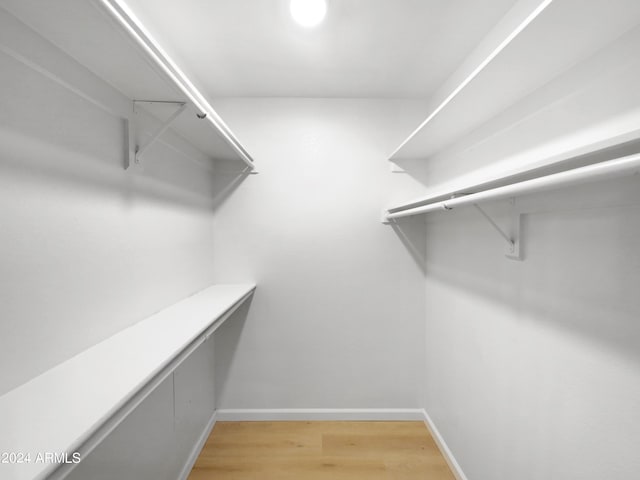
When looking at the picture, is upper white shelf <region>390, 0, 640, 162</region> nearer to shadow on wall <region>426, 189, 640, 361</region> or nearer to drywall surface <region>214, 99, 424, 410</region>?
shadow on wall <region>426, 189, 640, 361</region>

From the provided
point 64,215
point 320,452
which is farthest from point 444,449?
point 64,215

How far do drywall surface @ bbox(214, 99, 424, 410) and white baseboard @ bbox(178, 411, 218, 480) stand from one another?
0.12 metres

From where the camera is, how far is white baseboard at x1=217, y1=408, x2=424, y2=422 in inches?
75.4

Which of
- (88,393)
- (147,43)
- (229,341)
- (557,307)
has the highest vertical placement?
(147,43)

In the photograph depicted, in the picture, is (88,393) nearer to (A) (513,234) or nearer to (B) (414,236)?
(A) (513,234)

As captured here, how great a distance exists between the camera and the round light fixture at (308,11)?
3.73ft

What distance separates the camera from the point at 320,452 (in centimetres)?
164

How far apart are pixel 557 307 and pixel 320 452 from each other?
4.85 feet

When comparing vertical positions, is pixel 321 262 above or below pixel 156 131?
below

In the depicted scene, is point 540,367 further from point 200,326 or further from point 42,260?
point 42,260

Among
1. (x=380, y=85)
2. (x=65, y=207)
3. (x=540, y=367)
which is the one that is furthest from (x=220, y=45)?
(x=540, y=367)

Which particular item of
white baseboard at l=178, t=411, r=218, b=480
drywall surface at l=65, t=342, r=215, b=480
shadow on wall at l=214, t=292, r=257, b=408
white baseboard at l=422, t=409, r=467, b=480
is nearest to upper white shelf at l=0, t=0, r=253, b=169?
drywall surface at l=65, t=342, r=215, b=480

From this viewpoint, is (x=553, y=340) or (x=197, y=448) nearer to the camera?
(x=553, y=340)

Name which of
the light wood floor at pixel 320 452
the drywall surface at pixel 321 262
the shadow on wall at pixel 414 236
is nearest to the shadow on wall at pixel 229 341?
the drywall surface at pixel 321 262
